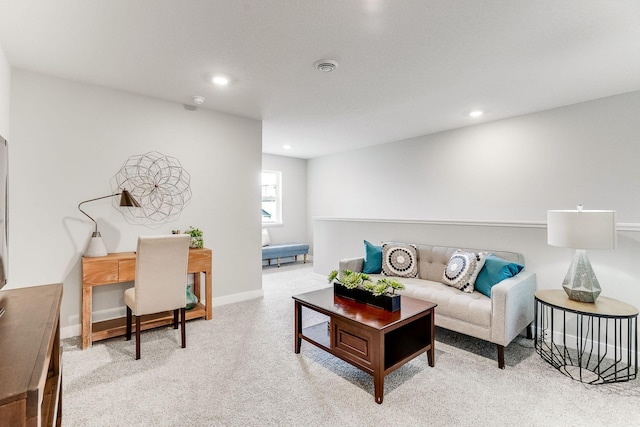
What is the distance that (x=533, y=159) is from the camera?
151 inches

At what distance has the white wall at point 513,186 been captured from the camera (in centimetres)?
298

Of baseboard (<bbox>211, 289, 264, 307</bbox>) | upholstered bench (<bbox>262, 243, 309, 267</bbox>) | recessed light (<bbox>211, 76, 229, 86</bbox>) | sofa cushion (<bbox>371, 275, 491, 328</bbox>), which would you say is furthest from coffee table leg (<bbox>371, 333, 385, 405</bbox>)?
upholstered bench (<bbox>262, 243, 309, 267</bbox>)

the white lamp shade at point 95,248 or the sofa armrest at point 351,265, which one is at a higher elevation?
the white lamp shade at point 95,248

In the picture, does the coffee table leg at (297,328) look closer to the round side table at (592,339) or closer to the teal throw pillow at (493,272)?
the teal throw pillow at (493,272)

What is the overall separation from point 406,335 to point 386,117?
108 inches

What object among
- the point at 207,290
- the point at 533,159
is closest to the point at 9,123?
the point at 207,290

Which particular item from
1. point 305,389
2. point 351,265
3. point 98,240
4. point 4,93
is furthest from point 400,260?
point 4,93

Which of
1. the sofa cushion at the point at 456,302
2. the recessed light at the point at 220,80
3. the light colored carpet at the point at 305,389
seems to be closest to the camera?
the light colored carpet at the point at 305,389

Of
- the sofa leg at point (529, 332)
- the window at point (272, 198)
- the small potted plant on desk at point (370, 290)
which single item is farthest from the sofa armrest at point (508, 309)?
the window at point (272, 198)

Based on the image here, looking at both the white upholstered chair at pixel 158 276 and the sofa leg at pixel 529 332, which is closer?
the white upholstered chair at pixel 158 276

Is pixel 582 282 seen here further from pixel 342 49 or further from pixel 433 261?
pixel 342 49

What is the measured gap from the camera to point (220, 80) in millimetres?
2914

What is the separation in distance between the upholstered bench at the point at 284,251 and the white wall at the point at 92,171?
206 cm

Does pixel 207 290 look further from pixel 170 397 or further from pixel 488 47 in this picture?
pixel 488 47
